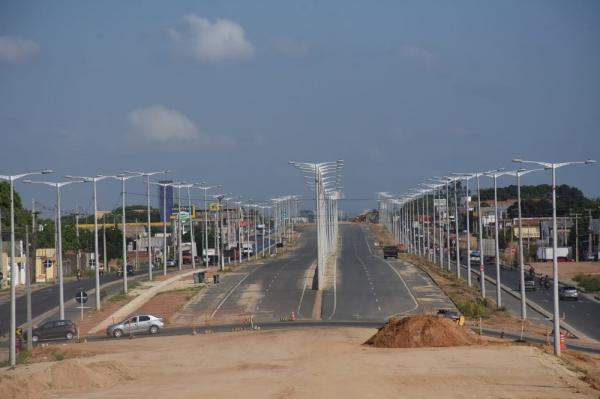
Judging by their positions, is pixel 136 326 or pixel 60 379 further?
pixel 136 326

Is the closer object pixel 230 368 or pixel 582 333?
pixel 230 368

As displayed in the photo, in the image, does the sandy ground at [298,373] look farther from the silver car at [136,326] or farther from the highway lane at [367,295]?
the highway lane at [367,295]

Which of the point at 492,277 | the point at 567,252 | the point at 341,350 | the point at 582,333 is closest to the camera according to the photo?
the point at 341,350

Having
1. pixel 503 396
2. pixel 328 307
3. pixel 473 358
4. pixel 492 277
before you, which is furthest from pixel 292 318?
pixel 492 277

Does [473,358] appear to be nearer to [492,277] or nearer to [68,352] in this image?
[68,352]

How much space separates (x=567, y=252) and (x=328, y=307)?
92.1m

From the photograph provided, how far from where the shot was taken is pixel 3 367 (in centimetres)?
4941

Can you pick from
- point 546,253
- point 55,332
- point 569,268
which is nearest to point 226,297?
point 55,332

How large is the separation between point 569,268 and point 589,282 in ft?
106

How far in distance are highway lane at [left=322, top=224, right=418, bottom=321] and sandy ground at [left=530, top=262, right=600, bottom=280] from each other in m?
22.1

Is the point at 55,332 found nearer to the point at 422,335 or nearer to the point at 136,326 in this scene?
the point at 136,326

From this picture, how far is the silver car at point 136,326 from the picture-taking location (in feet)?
224

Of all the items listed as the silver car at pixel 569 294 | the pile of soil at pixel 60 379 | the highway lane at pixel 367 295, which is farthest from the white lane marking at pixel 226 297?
the pile of soil at pixel 60 379

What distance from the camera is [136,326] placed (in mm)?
69250
